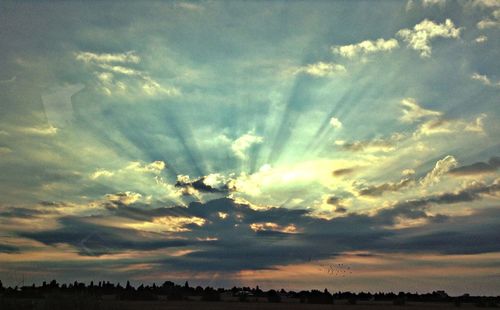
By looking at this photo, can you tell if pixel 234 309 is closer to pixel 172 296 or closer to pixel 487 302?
pixel 172 296

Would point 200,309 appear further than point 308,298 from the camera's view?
No

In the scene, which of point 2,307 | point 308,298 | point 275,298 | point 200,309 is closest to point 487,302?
point 308,298

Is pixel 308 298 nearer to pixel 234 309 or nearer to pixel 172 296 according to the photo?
pixel 172 296

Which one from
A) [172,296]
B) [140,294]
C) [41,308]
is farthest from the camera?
[172,296]

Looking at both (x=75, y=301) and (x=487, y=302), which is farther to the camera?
(x=487, y=302)

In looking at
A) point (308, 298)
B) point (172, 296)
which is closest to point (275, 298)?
point (308, 298)

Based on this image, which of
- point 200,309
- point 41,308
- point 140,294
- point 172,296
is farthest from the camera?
point 172,296

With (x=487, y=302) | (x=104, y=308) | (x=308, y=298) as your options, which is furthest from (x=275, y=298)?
(x=104, y=308)

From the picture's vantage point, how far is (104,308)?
48062 millimetres

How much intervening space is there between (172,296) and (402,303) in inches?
1964

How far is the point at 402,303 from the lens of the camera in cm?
11262

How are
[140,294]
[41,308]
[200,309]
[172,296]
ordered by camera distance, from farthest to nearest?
[172,296], [140,294], [200,309], [41,308]

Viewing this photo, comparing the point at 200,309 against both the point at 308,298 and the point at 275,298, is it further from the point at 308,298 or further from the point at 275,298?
A: the point at 308,298

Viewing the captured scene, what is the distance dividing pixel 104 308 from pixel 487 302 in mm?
94361
